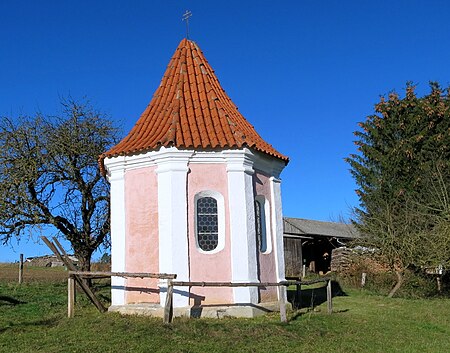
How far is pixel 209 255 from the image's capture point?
529 inches

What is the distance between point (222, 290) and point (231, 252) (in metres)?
0.98

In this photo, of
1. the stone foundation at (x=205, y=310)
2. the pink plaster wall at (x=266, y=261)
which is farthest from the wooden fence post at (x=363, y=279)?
the stone foundation at (x=205, y=310)

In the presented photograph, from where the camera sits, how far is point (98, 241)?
20938 millimetres

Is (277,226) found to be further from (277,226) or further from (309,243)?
(309,243)

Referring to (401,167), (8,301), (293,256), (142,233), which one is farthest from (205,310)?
(293,256)

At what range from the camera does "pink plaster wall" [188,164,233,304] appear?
13.2 m

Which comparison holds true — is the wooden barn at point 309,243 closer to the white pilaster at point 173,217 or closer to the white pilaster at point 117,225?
the white pilaster at point 117,225

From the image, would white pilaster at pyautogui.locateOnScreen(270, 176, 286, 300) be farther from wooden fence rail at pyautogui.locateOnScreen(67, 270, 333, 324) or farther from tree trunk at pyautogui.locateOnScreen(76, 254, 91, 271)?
tree trunk at pyautogui.locateOnScreen(76, 254, 91, 271)

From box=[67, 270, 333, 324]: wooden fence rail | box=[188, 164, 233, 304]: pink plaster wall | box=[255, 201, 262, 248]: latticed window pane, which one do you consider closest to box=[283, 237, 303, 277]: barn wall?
box=[255, 201, 262, 248]: latticed window pane

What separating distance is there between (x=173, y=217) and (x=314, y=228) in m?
27.4

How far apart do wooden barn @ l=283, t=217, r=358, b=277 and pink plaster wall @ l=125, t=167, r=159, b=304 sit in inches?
822

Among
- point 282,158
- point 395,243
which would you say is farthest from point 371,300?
point 282,158

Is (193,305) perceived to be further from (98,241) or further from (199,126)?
(98,241)

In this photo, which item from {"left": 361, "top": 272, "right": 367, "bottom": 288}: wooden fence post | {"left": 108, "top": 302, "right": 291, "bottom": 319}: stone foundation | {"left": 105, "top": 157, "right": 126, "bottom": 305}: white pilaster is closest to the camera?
{"left": 108, "top": 302, "right": 291, "bottom": 319}: stone foundation
